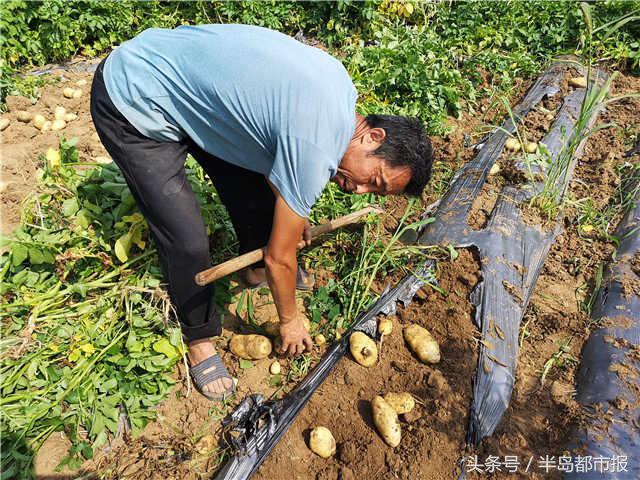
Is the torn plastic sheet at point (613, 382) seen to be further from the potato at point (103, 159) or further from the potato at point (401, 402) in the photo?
the potato at point (103, 159)

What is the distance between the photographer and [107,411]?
77.7 inches

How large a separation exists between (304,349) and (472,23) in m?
4.28

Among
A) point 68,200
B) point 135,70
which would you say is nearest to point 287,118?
point 135,70

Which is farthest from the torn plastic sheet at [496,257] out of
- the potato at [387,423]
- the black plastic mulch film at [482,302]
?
the potato at [387,423]

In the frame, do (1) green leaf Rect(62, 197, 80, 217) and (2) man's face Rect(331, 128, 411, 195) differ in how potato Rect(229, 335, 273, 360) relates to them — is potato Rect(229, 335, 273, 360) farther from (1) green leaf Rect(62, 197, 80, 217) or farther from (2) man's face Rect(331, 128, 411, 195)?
(1) green leaf Rect(62, 197, 80, 217)

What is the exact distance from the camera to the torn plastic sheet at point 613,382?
1812mm

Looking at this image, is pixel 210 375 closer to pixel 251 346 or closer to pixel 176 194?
pixel 251 346

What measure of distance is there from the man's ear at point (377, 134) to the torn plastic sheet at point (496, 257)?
117 centimetres

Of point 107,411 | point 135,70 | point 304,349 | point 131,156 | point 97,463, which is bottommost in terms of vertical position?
point 97,463

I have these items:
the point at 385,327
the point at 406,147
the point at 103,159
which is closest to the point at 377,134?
the point at 406,147

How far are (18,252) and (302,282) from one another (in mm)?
1460

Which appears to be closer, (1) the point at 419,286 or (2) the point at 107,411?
(2) the point at 107,411

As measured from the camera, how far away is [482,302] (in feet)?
7.70

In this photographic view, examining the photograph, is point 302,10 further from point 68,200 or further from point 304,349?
point 304,349
